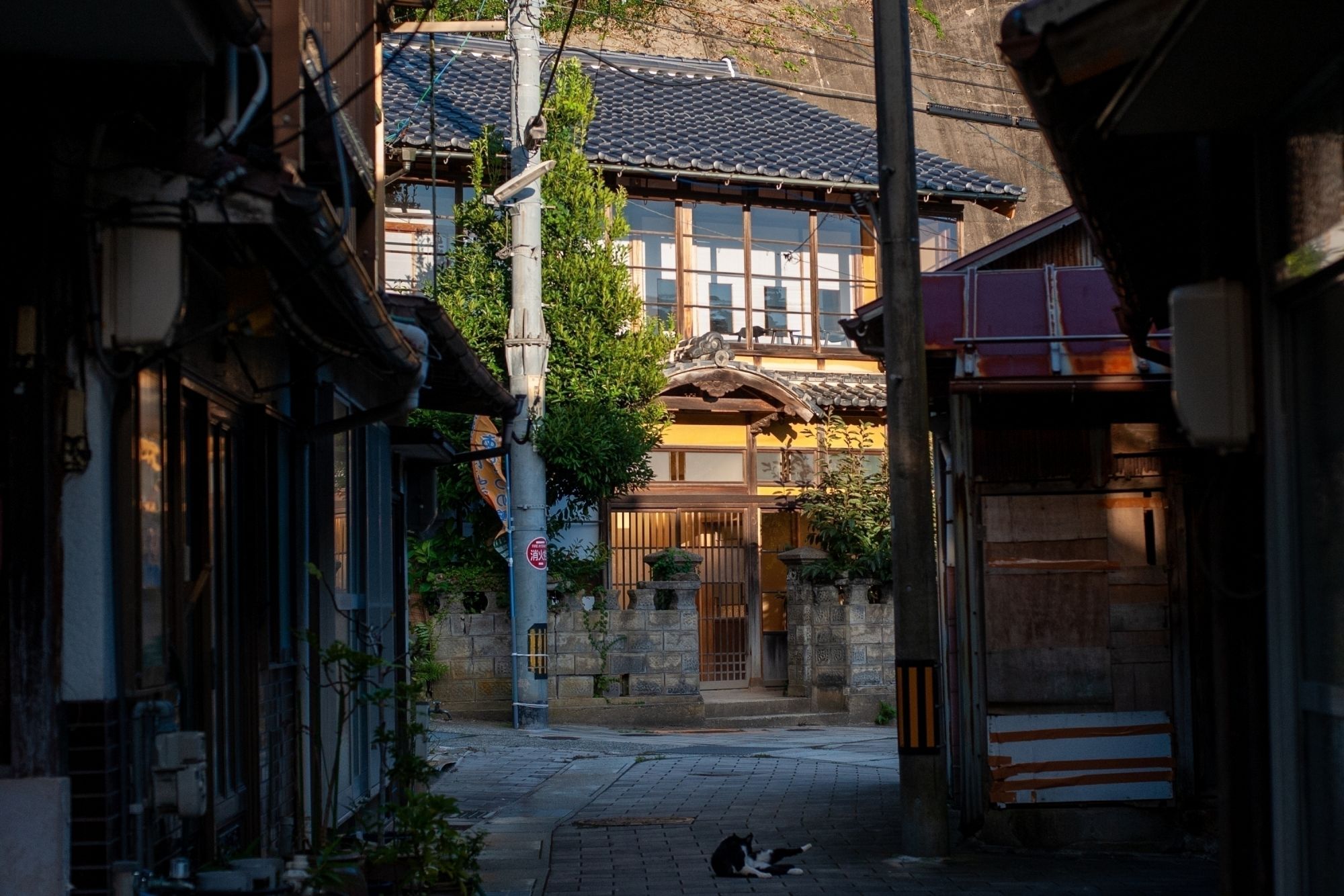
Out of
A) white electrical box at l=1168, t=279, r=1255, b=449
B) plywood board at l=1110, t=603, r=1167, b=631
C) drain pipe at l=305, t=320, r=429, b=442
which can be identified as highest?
drain pipe at l=305, t=320, r=429, b=442

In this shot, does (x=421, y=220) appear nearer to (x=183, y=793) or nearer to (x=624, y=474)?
(x=624, y=474)

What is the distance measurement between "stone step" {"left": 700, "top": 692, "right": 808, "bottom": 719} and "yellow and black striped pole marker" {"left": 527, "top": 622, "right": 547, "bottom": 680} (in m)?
2.56

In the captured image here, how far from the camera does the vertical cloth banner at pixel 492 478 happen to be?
836 inches

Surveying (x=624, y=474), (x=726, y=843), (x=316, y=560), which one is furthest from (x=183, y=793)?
(x=624, y=474)

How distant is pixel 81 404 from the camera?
5414 millimetres

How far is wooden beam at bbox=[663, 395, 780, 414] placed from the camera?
24.3 metres

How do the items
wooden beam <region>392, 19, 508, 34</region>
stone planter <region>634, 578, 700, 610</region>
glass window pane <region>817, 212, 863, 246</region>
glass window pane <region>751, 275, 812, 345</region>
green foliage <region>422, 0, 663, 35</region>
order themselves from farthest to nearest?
green foliage <region>422, 0, 663, 35</region> < glass window pane <region>817, 212, 863, 246</region> < glass window pane <region>751, 275, 812, 345</region> < stone planter <region>634, 578, 700, 610</region> < wooden beam <region>392, 19, 508, 34</region>

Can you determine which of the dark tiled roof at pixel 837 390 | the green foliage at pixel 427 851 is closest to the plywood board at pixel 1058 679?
the green foliage at pixel 427 851

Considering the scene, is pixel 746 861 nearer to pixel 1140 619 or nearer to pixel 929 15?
pixel 1140 619

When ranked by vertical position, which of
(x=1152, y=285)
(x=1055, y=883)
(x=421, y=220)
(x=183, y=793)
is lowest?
(x=1055, y=883)

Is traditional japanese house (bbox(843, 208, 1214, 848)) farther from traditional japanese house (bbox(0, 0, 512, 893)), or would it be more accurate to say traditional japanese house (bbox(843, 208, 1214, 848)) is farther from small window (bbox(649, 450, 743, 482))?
small window (bbox(649, 450, 743, 482))

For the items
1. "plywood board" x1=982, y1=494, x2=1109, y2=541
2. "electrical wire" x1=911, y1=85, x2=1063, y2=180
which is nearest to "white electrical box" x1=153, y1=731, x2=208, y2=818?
"plywood board" x1=982, y1=494, x2=1109, y2=541

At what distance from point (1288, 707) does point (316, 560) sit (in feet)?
19.1

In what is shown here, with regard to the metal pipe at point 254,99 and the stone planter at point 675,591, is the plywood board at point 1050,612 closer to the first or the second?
the metal pipe at point 254,99
